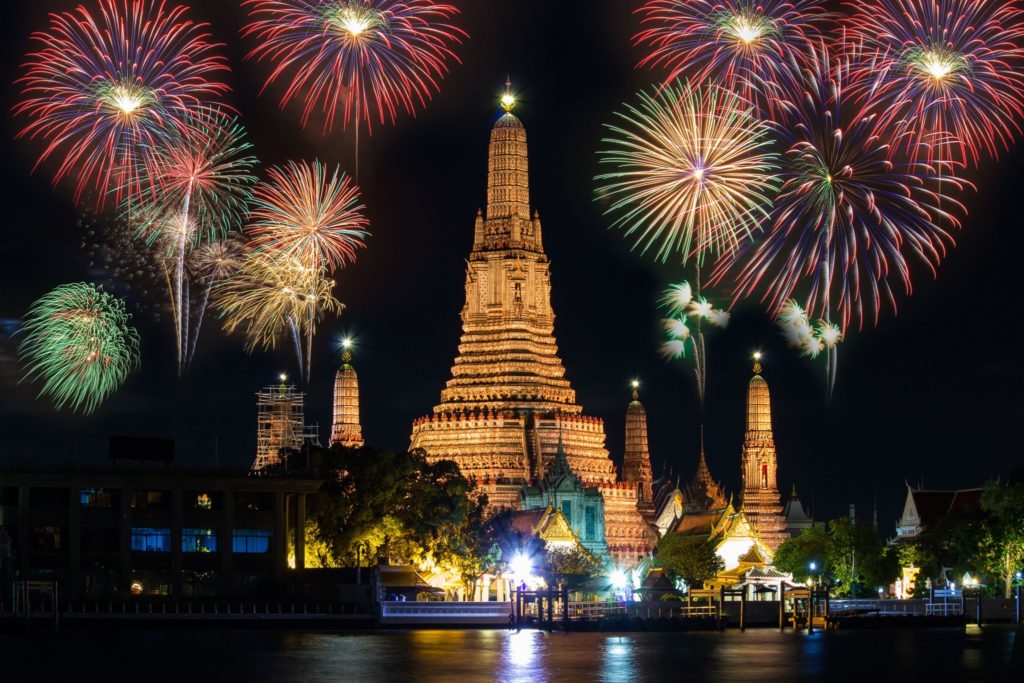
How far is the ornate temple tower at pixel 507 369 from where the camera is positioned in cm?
15650

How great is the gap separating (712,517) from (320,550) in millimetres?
48865

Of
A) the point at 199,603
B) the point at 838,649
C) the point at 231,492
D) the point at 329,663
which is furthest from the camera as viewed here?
the point at 231,492

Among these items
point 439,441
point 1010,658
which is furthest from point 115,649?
point 439,441

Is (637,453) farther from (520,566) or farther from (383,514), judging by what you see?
(383,514)

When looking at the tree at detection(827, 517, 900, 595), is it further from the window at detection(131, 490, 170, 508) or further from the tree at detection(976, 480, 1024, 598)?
the window at detection(131, 490, 170, 508)

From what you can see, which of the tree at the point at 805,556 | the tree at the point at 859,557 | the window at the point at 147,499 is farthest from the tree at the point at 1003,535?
the window at the point at 147,499

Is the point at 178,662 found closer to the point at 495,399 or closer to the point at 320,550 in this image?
the point at 320,550

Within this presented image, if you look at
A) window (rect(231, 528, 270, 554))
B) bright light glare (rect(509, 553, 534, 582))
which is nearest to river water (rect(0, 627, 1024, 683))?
window (rect(231, 528, 270, 554))

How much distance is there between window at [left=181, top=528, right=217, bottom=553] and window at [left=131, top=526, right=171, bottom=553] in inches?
37.7

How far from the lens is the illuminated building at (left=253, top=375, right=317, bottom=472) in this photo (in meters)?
157

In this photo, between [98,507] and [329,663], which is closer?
[329,663]

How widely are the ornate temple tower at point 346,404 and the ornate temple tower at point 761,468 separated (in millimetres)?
36641

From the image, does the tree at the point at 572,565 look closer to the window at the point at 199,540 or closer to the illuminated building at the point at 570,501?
the illuminated building at the point at 570,501

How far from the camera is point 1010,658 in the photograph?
8512 cm
